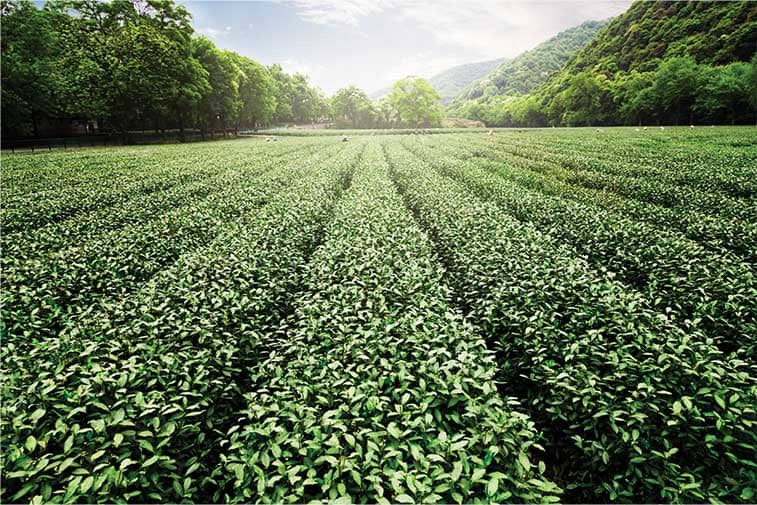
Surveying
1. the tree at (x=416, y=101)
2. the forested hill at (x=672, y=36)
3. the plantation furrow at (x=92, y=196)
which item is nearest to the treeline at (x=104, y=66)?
the plantation furrow at (x=92, y=196)

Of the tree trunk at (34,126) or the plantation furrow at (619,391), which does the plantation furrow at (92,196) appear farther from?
the tree trunk at (34,126)

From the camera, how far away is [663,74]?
68.4m

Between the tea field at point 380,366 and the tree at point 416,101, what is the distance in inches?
4291

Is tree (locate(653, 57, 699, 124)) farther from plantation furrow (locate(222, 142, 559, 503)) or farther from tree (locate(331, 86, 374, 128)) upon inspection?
plantation furrow (locate(222, 142, 559, 503))

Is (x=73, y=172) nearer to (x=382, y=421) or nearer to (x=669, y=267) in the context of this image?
(x=382, y=421)

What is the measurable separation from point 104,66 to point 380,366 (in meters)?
55.3

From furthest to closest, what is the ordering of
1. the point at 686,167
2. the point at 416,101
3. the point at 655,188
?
the point at 416,101
the point at 686,167
the point at 655,188

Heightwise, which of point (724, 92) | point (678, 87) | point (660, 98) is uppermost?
point (678, 87)

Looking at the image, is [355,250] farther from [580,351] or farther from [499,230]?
[580,351]

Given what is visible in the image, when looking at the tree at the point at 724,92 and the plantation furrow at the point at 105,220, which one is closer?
the plantation furrow at the point at 105,220

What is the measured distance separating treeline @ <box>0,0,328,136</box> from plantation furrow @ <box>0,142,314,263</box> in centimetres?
3368

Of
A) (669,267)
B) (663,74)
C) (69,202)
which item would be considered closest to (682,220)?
(669,267)

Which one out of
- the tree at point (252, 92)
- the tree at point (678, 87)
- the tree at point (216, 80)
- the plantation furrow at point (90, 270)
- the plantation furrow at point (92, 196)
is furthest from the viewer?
the tree at point (252, 92)

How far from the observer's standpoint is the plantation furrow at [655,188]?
11736mm
